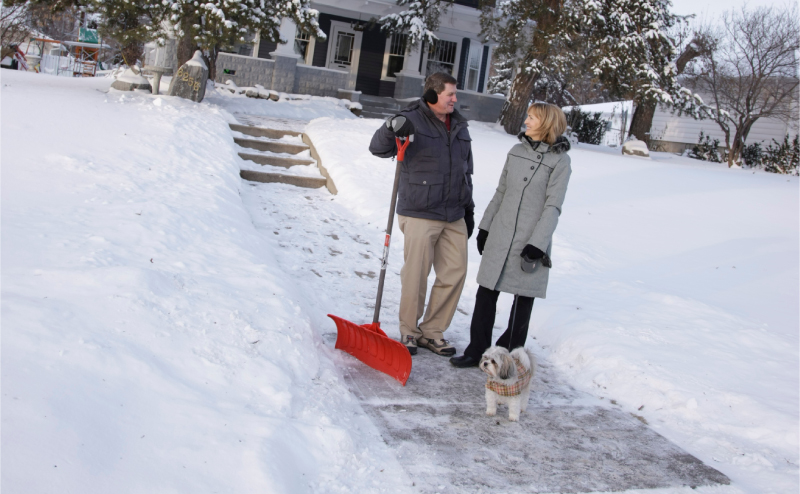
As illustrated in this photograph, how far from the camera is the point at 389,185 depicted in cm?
934

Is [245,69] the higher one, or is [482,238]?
[245,69]

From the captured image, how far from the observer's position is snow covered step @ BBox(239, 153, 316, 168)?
10.1 m

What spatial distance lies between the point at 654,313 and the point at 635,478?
8.58ft

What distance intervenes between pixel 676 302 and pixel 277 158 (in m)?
6.57

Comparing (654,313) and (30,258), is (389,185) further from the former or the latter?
(30,258)

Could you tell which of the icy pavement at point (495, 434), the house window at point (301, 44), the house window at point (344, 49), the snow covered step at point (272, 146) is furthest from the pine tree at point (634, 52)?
the icy pavement at point (495, 434)

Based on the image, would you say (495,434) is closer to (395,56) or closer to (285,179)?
(285,179)

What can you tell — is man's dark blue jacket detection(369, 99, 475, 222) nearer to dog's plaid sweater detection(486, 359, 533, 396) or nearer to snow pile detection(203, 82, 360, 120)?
dog's plaid sweater detection(486, 359, 533, 396)

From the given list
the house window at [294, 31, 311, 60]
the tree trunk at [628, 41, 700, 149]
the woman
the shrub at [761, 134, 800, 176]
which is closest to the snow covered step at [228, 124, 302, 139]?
the woman

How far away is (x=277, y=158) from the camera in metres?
10.3

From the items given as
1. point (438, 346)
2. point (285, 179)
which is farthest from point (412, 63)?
point (438, 346)

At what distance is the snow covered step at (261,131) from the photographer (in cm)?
1151

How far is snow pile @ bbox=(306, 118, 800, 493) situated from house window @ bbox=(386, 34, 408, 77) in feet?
34.6

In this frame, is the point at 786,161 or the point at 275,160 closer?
the point at 275,160
